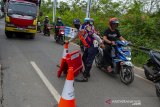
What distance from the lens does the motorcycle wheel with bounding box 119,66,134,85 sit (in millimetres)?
8398

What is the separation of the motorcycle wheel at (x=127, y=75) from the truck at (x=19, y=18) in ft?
36.6

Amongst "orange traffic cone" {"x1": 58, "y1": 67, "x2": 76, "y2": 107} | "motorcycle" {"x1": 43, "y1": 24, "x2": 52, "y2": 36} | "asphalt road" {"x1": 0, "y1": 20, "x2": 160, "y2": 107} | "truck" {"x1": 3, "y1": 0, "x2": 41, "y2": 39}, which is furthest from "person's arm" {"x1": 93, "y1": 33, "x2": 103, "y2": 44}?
"motorcycle" {"x1": 43, "y1": 24, "x2": 52, "y2": 36}

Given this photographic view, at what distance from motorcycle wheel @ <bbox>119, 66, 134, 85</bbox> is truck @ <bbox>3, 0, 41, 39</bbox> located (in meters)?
11.2

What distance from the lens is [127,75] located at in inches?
339

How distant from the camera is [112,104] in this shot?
267 inches

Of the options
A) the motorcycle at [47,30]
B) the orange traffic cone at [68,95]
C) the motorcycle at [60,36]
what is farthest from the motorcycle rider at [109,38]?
the motorcycle at [47,30]

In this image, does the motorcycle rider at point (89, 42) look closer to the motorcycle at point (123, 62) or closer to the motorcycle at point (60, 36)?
the motorcycle at point (123, 62)

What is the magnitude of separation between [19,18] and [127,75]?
1154 centimetres

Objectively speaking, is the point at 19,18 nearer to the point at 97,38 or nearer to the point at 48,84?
the point at 97,38

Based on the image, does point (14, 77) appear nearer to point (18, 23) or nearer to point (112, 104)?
point (112, 104)

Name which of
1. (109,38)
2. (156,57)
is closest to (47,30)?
(109,38)

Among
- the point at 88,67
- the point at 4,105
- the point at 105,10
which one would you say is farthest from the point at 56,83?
the point at 105,10

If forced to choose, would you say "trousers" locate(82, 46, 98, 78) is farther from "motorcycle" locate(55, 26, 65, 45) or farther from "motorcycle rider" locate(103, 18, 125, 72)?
"motorcycle" locate(55, 26, 65, 45)

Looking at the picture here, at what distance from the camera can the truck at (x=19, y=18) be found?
61.3 feet
